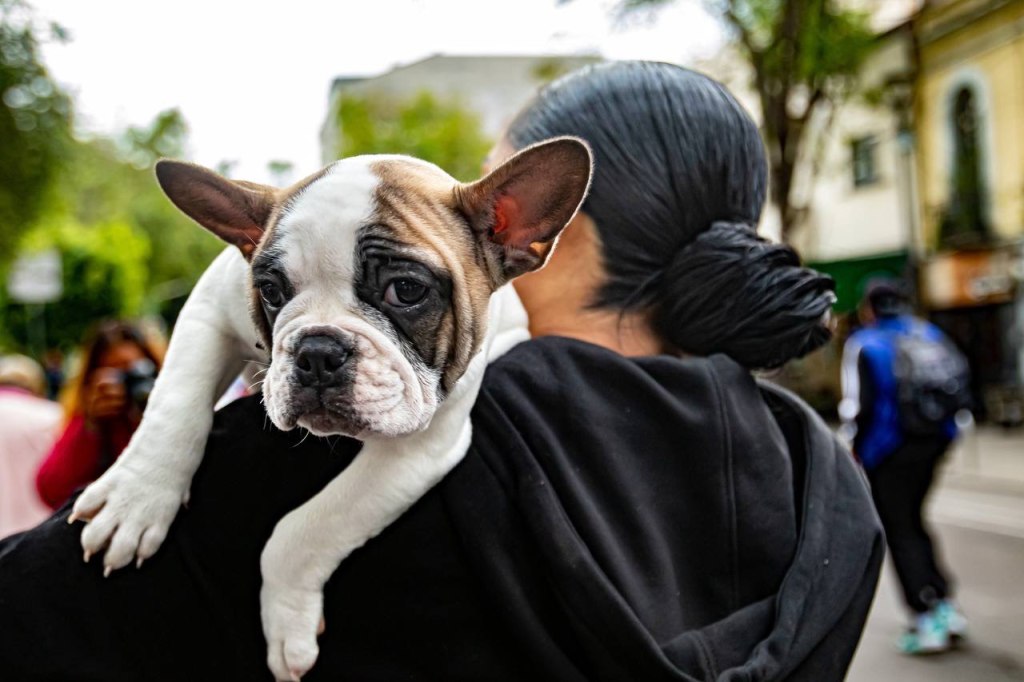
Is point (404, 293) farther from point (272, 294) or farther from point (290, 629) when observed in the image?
point (290, 629)

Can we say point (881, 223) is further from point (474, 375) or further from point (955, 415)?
point (474, 375)

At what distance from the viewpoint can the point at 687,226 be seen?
190 cm

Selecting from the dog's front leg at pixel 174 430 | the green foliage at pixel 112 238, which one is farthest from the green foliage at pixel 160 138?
the dog's front leg at pixel 174 430

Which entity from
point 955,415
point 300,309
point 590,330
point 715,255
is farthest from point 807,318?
point 955,415

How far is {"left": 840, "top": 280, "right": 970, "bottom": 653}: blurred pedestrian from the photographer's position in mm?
6379

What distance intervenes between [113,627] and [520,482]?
62 centimetres

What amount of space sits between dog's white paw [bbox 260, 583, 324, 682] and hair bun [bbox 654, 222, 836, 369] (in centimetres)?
89

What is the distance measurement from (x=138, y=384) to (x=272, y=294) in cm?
258

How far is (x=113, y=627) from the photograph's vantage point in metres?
1.38

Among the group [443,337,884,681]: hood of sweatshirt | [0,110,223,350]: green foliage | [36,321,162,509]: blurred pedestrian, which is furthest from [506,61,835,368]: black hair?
[36,321,162,509]: blurred pedestrian

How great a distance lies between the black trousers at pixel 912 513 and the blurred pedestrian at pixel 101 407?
15.3ft

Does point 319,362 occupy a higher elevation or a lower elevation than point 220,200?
lower

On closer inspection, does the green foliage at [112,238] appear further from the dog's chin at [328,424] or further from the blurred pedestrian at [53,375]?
the dog's chin at [328,424]

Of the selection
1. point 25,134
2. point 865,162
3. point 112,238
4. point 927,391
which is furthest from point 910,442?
point 112,238
